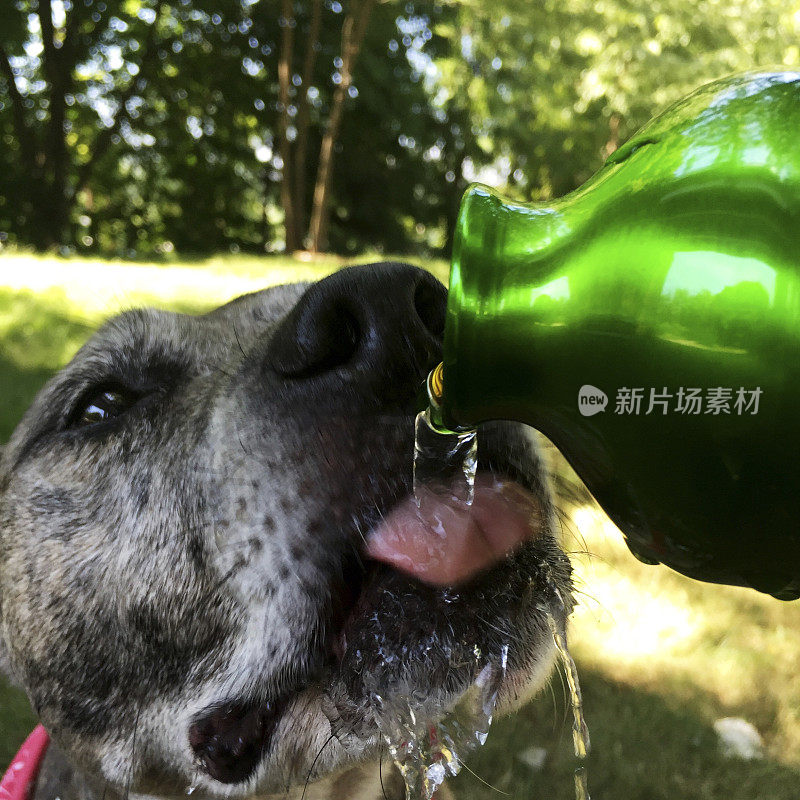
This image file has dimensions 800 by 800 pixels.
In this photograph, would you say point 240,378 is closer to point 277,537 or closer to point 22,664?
point 277,537

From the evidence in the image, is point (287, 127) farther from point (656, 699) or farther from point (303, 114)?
point (656, 699)

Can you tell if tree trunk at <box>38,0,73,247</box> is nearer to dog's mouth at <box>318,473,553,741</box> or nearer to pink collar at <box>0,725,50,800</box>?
pink collar at <box>0,725,50,800</box>

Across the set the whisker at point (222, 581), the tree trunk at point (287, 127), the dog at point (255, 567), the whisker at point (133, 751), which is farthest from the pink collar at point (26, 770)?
the tree trunk at point (287, 127)

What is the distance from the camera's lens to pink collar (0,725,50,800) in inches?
108

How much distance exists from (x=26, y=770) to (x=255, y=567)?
71.6 inches

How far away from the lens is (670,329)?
103 cm

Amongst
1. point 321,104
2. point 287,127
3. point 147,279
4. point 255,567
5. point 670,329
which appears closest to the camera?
point 670,329

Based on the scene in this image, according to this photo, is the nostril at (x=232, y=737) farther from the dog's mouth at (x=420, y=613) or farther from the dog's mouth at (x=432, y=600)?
the dog's mouth at (x=432, y=600)

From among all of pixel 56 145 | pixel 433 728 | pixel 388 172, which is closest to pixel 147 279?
pixel 433 728

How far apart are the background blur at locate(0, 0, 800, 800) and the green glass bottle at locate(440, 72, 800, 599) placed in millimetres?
901

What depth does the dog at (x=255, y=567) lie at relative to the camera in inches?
61.7

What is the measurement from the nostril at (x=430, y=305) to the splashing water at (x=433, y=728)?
2.35ft

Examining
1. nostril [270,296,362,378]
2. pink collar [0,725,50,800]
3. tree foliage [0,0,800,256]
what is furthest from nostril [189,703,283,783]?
tree foliage [0,0,800,256]

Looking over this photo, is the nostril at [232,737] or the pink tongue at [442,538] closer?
the pink tongue at [442,538]
